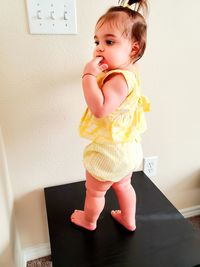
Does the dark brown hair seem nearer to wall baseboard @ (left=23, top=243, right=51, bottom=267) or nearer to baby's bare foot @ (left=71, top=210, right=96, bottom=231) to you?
baby's bare foot @ (left=71, top=210, right=96, bottom=231)

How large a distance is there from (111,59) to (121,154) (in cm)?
26

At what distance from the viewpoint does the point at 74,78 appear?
77 cm

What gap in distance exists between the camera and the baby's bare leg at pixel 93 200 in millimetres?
644

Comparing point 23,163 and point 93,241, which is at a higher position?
point 23,163

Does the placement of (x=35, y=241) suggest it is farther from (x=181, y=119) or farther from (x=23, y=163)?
(x=181, y=119)

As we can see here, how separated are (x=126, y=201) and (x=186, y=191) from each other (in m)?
0.68

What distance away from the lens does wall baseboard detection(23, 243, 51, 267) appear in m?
1.04

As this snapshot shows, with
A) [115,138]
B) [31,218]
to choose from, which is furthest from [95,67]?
[31,218]

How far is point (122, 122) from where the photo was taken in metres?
0.59

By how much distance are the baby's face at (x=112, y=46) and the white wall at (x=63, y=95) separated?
0.71 ft

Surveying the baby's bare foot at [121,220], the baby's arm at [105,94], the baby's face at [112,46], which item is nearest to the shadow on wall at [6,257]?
the baby's bare foot at [121,220]

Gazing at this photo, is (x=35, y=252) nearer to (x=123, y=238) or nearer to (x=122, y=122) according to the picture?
(x=123, y=238)

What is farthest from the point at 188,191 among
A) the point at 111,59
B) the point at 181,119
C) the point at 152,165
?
the point at 111,59

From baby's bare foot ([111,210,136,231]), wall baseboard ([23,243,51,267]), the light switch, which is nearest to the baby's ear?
the light switch
